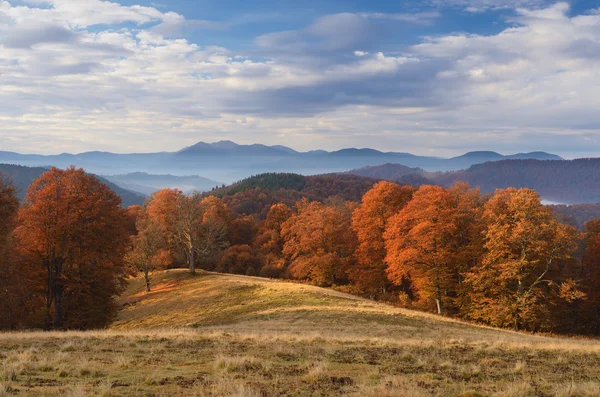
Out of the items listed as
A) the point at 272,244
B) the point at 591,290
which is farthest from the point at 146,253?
the point at 591,290

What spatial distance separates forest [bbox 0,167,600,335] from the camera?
29.0m

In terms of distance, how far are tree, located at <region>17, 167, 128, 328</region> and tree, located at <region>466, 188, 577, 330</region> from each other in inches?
1280

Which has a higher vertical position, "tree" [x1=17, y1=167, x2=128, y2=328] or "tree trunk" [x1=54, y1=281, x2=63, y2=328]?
"tree" [x1=17, y1=167, x2=128, y2=328]

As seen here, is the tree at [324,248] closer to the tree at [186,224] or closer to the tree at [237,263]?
the tree at [186,224]

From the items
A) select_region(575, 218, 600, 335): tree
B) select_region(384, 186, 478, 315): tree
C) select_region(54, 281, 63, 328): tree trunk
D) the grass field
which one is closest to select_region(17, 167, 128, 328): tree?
select_region(54, 281, 63, 328): tree trunk

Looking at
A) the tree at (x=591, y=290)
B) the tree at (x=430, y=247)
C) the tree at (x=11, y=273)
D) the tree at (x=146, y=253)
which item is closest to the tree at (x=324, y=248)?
the tree at (x=430, y=247)

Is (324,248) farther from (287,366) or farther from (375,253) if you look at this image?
(287,366)

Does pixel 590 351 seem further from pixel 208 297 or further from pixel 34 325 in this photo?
pixel 34 325

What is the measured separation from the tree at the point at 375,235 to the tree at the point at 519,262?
44.9 feet

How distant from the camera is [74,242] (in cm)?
2930

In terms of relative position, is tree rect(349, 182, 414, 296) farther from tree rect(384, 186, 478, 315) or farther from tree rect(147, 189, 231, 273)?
tree rect(147, 189, 231, 273)

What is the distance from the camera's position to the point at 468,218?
136 feet

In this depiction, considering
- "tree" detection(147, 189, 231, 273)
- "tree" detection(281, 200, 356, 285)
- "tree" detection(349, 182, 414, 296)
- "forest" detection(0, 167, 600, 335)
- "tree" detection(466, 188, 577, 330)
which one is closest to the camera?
"forest" detection(0, 167, 600, 335)

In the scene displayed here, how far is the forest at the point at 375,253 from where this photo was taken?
95.1 feet
